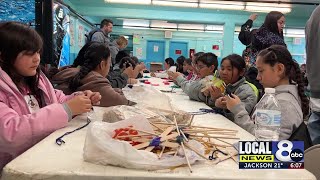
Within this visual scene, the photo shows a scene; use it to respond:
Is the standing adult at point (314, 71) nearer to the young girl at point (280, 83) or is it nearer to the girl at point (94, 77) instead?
the young girl at point (280, 83)

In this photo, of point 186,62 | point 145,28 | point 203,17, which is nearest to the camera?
point 186,62

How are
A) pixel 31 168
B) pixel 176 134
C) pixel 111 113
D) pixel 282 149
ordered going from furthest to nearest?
pixel 111 113
pixel 176 134
pixel 282 149
pixel 31 168

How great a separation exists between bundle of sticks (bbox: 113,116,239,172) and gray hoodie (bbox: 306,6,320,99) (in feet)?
2.50

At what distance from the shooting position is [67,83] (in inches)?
87.6

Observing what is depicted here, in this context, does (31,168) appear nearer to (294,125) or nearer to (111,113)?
(111,113)

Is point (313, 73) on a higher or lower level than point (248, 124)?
higher

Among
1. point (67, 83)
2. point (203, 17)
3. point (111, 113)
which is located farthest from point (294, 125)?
point (203, 17)

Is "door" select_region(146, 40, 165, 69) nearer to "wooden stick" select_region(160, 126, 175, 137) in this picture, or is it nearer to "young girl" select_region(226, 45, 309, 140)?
"young girl" select_region(226, 45, 309, 140)

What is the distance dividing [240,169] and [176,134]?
25 centimetres

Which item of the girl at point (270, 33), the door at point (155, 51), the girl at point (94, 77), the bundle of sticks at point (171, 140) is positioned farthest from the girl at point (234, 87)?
the door at point (155, 51)

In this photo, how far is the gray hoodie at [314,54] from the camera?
1682 millimetres

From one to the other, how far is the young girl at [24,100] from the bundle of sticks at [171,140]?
0.37 metres

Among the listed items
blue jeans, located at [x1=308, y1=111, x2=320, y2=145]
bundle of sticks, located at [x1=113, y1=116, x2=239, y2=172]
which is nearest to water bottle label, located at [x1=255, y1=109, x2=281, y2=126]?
bundle of sticks, located at [x1=113, y1=116, x2=239, y2=172]

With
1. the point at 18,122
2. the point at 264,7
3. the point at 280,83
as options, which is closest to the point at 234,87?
the point at 280,83
